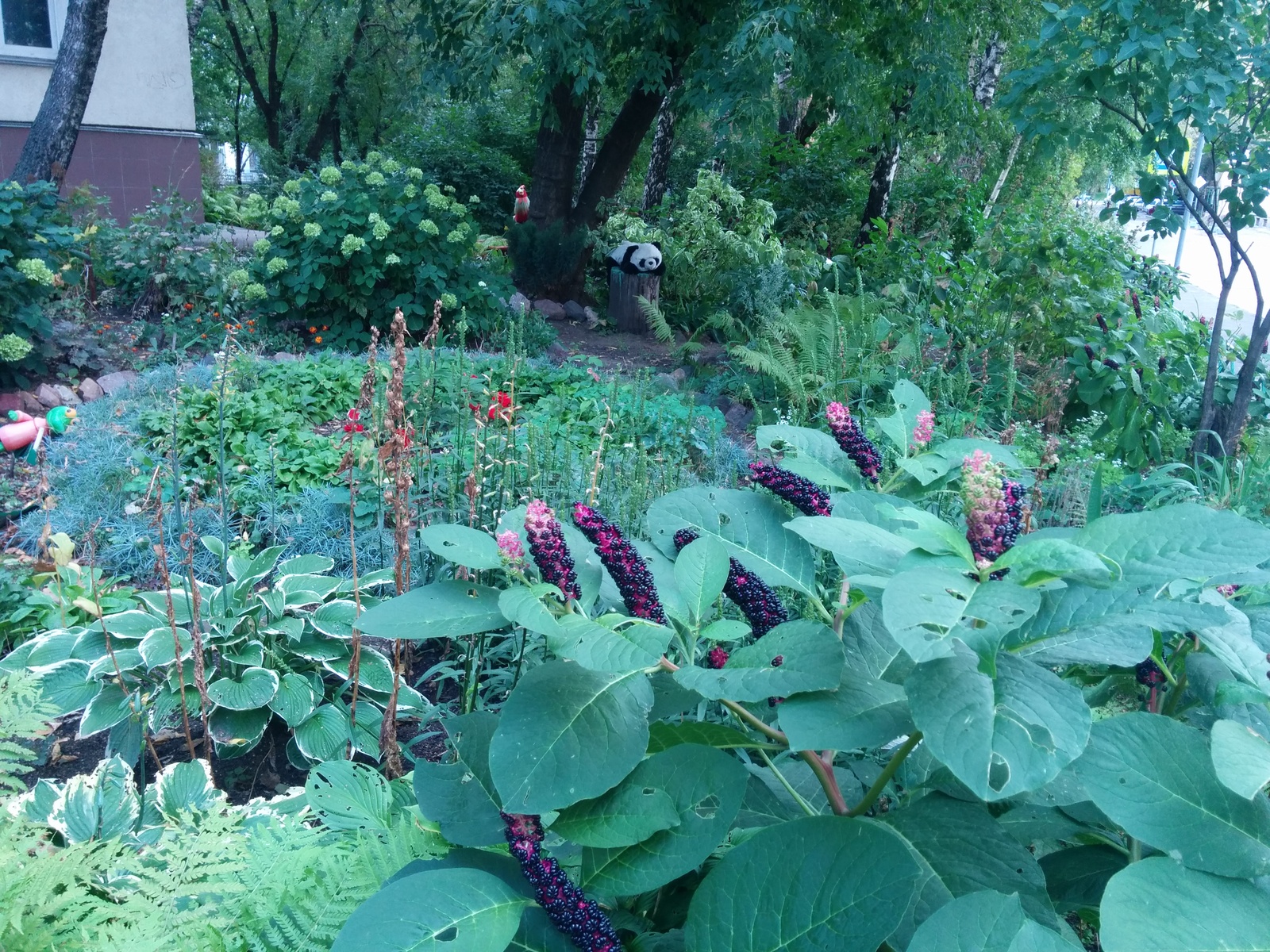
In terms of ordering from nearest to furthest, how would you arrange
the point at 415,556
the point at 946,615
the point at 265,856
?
1. the point at 946,615
2. the point at 265,856
3. the point at 415,556

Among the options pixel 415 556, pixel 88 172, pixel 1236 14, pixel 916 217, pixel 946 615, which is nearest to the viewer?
pixel 946 615

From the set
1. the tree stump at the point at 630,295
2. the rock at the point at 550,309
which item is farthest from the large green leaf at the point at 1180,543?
the rock at the point at 550,309

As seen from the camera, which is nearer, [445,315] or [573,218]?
[445,315]

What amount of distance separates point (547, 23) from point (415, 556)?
19.2 feet

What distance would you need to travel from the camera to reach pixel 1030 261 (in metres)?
6.67

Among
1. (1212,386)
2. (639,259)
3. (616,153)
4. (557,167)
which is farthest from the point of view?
(557,167)

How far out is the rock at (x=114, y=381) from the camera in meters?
6.11

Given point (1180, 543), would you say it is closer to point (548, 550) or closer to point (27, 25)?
point (548, 550)

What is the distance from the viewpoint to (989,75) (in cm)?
1406

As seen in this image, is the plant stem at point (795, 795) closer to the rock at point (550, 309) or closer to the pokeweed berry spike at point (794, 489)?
the pokeweed berry spike at point (794, 489)

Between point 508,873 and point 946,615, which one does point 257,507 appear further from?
point 946,615

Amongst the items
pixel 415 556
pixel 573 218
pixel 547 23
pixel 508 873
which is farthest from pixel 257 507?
pixel 573 218

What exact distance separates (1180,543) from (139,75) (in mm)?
14109

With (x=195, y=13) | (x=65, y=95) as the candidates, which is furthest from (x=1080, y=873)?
(x=195, y=13)
